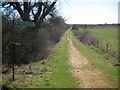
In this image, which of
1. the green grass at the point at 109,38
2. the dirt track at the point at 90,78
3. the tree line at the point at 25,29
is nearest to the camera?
the dirt track at the point at 90,78

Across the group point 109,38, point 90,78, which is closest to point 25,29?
point 90,78

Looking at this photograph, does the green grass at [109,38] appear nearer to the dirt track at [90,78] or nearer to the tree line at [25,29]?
the tree line at [25,29]

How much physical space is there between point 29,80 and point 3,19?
8.32 meters

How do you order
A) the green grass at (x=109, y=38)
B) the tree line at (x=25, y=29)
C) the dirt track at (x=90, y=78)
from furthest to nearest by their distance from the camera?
the green grass at (x=109, y=38) → the tree line at (x=25, y=29) → the dirt track at (x=90, y=78)

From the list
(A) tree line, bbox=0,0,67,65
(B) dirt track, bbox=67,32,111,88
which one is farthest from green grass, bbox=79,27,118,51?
(B) dirt track, bbox=67,32,111,88

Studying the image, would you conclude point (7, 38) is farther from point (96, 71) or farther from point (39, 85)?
point (39, 85)

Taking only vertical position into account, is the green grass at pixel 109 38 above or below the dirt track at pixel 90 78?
below

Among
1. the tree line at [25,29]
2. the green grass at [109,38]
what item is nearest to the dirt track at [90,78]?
the tree line at [25,29]

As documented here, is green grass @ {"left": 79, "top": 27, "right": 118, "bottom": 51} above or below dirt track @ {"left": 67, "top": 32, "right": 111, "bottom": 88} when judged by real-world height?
below

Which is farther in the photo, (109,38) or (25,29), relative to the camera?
(109,38)

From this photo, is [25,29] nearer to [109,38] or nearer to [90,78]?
[90,78]

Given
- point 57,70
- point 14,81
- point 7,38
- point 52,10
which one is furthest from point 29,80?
point 52,10

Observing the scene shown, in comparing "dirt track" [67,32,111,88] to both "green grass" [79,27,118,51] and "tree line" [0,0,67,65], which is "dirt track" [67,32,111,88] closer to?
"tree line" [0,0,67,65]

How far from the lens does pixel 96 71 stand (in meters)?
18.7
